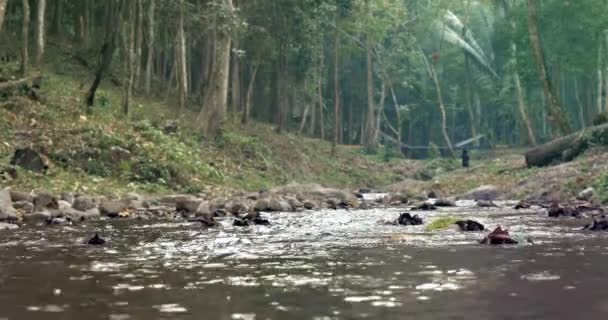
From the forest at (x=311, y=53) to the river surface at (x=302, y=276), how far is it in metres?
11.8

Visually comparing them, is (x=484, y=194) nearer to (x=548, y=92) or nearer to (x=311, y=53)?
(x=548, y=92)

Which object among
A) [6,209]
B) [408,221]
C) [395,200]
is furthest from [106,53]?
[408,221]

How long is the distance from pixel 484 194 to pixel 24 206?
14.8 metres

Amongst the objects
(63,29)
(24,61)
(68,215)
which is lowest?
(68,215)

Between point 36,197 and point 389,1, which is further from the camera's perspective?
point 389,1

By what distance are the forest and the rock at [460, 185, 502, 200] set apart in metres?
6.67

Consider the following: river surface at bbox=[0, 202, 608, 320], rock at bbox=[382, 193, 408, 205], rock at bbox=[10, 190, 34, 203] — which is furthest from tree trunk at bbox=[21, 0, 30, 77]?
river surface at bbox=[0, 202, 608, 320]

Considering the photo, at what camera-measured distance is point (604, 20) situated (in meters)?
38.9

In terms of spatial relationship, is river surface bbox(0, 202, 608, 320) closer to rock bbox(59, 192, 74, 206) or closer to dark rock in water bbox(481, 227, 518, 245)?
dark rock in water bbox(481, 227, 518, 245)

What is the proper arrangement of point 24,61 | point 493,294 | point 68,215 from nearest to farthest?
point 493,294, point 68,215, point 24,61

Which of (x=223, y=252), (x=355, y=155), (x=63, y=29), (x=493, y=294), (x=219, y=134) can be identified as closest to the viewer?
(x=493, y=294)

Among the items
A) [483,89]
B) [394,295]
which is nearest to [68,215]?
[394,295]

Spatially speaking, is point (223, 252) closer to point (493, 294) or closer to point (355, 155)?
point (493, 294)

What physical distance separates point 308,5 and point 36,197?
26026mm
